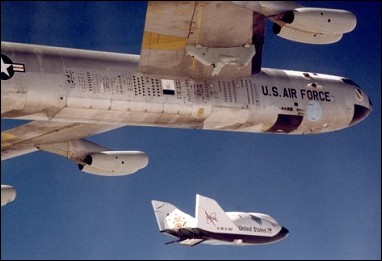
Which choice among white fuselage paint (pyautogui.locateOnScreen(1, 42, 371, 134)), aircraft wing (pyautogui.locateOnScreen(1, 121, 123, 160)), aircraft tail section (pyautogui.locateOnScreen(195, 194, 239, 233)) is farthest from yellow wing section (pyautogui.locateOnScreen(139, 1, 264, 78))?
aircraft tail section (pyautogui.locateOnScreen(195, 194, 239, 233))

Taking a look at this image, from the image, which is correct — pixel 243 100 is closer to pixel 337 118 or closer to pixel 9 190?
pixel 337 118

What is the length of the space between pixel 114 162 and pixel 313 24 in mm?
7738

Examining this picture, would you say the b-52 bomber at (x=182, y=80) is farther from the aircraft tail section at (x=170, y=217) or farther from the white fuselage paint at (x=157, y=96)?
Result: the aircraft tail section at (x=170, y=217)

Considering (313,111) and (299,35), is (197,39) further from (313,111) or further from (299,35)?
(313,111)

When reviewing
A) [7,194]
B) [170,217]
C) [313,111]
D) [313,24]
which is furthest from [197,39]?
[170,217]

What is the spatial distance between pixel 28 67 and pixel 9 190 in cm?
681

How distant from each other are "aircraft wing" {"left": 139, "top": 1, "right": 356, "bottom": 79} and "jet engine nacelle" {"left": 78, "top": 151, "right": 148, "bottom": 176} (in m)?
4.50

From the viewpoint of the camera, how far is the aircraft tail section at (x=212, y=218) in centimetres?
3447

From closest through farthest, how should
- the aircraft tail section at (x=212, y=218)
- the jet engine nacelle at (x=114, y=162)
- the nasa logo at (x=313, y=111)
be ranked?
the nasa logo at (x=313, y=111) < the jet engine nacelle at (x=114, y=162) < the aircraft tail section at (x=212, y=218)

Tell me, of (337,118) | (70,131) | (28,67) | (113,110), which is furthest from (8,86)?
(337,118)

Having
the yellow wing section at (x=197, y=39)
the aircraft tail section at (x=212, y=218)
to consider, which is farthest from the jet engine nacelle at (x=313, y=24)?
the aircraft tail section at (x=212, y=218)

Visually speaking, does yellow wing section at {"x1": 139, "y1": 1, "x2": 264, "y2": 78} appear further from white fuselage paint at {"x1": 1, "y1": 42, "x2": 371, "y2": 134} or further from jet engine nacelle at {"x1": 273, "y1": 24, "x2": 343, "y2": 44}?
jet engine nacelle at {"x1": 273, "y1": 24, "x2": 343, "y2": 44}

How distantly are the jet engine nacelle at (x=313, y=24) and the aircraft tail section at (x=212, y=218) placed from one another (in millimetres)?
19616

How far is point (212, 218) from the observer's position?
35438 millimetres
